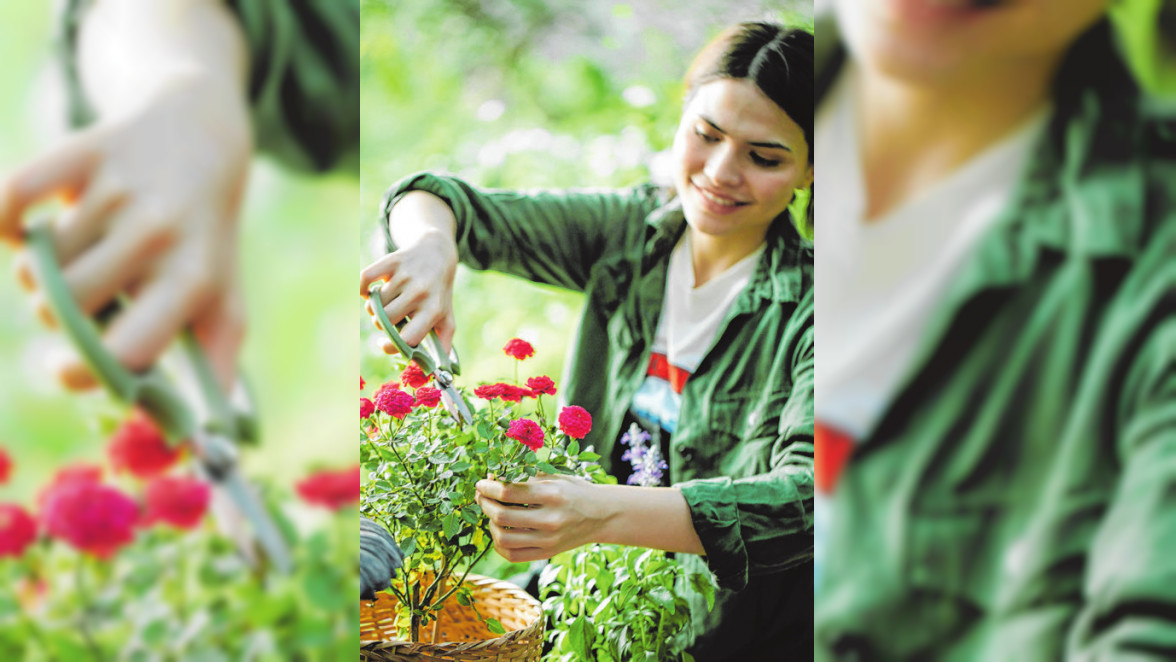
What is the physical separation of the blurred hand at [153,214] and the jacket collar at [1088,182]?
1.15 m

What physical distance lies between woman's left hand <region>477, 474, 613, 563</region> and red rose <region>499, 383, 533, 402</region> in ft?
0.50

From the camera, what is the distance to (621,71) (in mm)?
1799

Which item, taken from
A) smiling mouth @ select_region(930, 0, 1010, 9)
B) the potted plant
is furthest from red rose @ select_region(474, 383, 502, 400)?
smiling mouth @ select_region(930, 0, 1010, 9)

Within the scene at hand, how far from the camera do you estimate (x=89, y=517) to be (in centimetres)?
109

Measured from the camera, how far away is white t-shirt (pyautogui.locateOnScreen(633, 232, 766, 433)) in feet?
5.78

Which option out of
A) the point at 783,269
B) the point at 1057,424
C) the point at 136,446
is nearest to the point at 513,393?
the point at 783,269

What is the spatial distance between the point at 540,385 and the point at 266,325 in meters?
0.63

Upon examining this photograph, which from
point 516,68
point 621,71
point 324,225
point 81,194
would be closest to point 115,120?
point 81,194

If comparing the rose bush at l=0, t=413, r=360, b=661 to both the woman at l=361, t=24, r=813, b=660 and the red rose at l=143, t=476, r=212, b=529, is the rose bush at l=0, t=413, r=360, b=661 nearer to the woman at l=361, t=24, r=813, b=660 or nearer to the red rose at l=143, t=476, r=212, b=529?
the red rose at l=143, t=476, r=212, b=529

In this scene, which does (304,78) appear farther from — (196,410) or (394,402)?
(394,402)

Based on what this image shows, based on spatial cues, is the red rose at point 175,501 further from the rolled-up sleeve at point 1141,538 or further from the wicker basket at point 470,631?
the rolled-up sleeve at point 1141,538

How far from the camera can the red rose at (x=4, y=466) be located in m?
1.10

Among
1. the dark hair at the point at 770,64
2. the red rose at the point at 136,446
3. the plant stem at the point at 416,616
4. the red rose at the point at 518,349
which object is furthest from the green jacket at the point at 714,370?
the red rose at the point at 136,446

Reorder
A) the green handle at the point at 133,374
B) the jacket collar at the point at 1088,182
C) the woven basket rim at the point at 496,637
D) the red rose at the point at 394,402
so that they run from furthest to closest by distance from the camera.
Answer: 1. the red rose at the point at 394,402
2. the woven basket rim at the point at 496,637
3. the jacket collar at the point at 1088,182
4. the green handle at the point at 133,374
